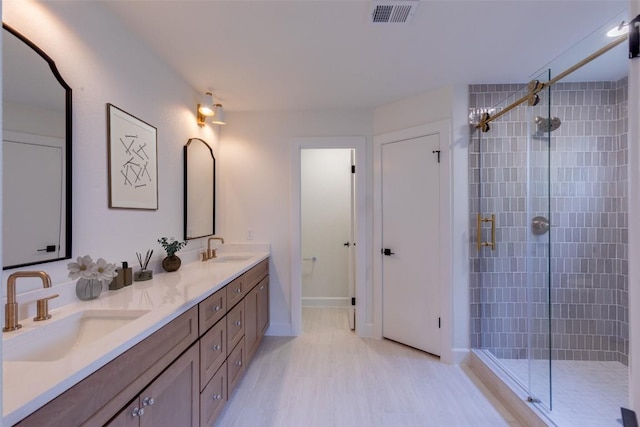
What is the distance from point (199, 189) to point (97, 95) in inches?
46.8

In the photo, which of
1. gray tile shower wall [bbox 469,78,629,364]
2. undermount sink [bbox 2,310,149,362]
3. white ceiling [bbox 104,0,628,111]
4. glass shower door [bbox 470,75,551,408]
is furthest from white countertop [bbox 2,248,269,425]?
gray tile shower wall [bbox 469,78,629,364]

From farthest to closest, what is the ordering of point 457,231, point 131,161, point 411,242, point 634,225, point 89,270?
1. point 411,242
2. point 457,231
3. point 131,161
4. point 89,270
5. point 634,225

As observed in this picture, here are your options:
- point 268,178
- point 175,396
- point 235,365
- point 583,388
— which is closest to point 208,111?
point 268,178

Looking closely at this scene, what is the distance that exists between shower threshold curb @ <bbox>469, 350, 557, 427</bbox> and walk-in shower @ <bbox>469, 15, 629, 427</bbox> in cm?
5

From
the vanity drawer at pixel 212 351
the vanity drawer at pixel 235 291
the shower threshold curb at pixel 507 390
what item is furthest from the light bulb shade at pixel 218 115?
the shower threshold curb at pixel 507 390

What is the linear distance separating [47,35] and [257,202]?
2013 mm

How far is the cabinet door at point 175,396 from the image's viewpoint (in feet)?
3.76

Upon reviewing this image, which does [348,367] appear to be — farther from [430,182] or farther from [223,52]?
[223,52]

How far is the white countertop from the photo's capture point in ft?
2.45

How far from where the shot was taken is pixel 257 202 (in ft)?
10.3

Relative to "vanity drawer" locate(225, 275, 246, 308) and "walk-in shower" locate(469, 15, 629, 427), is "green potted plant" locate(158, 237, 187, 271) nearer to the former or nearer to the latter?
"vanity drawer" locate(225, 275, 246, 308)

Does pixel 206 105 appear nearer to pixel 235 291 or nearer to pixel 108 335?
pixel 235 291

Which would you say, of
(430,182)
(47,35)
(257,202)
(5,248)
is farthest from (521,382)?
(47,35)

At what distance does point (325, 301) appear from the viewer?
13.3 feet
